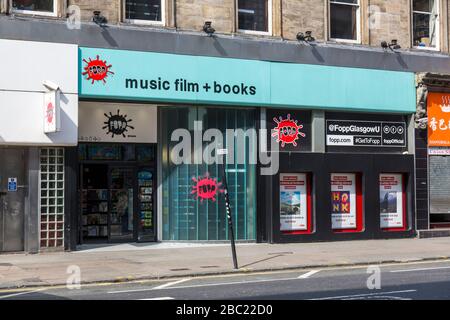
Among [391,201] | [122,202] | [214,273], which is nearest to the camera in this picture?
[214,273]

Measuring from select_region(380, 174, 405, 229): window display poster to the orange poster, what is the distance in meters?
1.78

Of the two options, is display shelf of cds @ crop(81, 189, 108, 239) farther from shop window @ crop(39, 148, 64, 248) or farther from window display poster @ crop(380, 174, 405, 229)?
window display poster @ crop(380, 174, 405, 229)

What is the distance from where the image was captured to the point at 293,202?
20.8 m

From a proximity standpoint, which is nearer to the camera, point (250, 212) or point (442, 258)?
point (442, 258)

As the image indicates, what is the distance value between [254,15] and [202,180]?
5309 millimetres

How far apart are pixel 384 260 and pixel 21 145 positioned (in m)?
9.54

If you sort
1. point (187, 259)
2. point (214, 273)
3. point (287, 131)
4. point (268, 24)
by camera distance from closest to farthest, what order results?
point (214, 273)
point (187, 259)
point (287, 131)
point (268, 24)

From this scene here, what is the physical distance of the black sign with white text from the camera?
21219 millimetres

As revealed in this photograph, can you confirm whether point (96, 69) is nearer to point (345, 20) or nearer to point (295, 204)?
point (295, 204)

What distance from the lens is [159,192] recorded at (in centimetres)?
1975

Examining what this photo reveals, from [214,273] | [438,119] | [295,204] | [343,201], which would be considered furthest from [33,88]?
[438,119]

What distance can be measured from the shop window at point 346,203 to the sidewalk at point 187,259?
3.07ft
